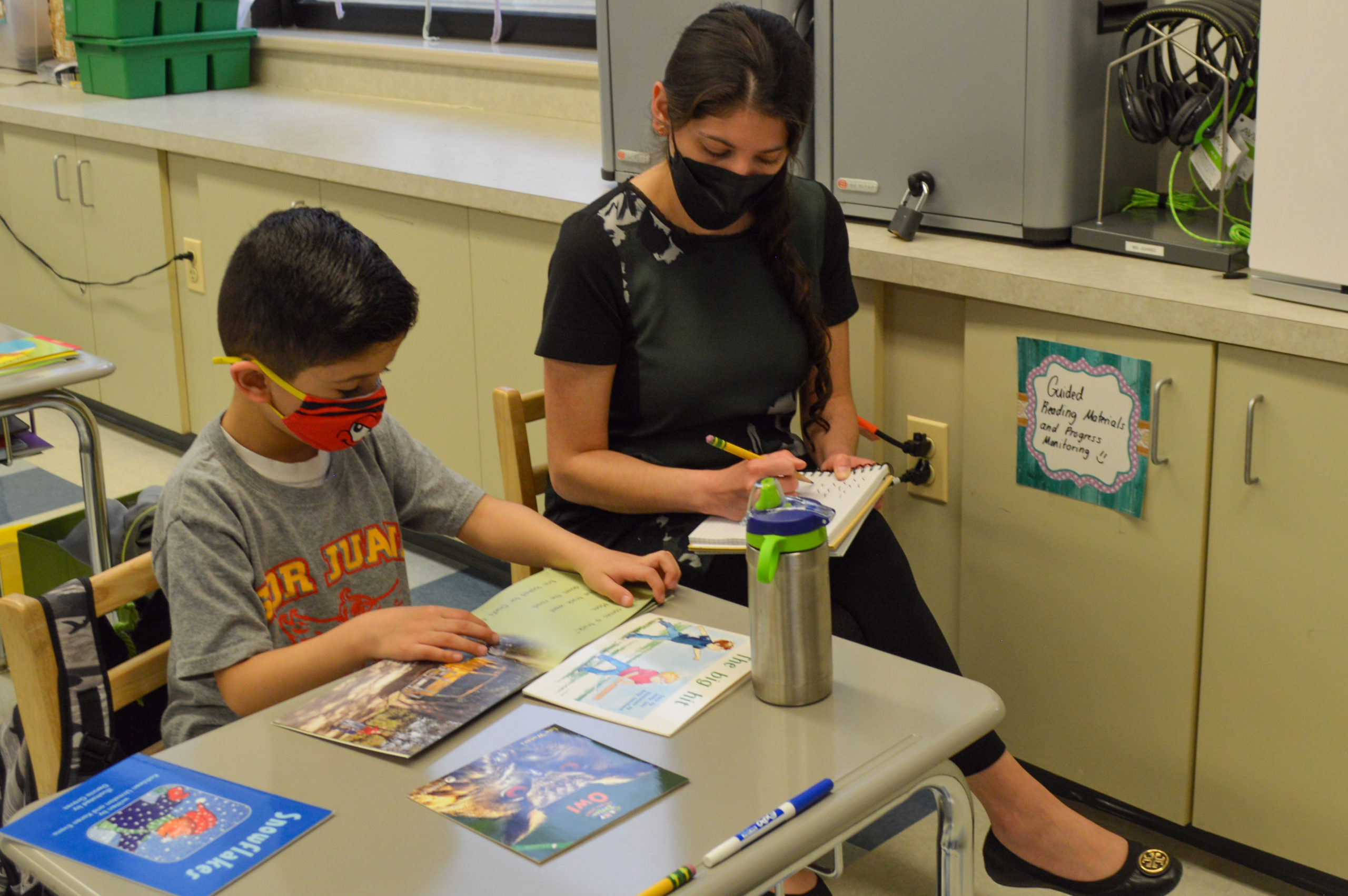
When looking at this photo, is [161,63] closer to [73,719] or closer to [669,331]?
[669,331]

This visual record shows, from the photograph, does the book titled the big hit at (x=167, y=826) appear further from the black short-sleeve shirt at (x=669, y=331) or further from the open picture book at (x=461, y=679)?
the black short-sleeve shirt at (x=669, y=331)

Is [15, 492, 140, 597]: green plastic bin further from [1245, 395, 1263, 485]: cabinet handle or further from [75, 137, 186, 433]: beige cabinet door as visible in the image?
[1245, 395, 1263, 485]: cabinet handle

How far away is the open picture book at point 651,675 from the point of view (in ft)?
3.51

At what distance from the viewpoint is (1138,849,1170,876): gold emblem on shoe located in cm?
167

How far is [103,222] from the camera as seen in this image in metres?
3.56

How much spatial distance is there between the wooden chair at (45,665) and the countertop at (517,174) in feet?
3.77

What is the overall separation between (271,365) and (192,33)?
3.04 meters

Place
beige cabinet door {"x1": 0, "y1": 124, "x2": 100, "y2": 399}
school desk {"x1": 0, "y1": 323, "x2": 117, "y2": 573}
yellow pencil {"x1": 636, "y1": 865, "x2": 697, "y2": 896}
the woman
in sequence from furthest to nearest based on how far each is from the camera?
beige cabinet door {"x1": 0, "y1": 124, "x2": 100, "y2": 399}
school desk {"x1": 0, "y1": 323, "x2": 117, "y2": 573}
the woman
yellow pencil {"x1": 636, "y1": 865, "x2": 697, "y2": 896}

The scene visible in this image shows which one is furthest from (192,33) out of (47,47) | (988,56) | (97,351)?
(988,56)

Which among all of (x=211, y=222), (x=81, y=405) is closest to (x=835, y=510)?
(x=81, y=405)

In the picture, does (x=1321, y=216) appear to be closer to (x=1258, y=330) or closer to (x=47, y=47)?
(x=1258, y=330)

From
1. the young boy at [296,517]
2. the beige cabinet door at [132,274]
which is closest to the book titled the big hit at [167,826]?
the young boy at [296,517]

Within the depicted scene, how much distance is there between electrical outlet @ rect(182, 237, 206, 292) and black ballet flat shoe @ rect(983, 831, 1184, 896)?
244cm

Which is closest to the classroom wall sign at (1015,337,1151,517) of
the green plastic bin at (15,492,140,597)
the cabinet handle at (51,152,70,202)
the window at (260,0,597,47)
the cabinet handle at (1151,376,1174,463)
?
the cabinet handle at (1151,376,1174,463)
